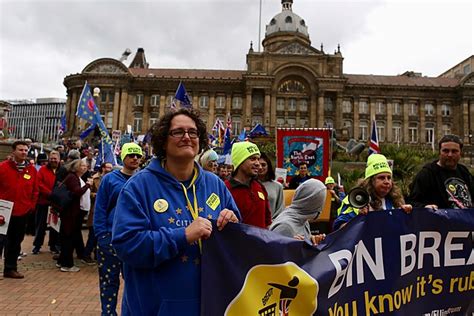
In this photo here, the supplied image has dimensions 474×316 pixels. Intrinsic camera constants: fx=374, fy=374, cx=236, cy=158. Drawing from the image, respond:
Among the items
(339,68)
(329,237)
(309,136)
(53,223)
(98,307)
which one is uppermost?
(339,68)

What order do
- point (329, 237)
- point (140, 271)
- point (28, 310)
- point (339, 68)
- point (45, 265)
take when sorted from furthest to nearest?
point (339, 68) → point (45, 265) → point (28, 310) → point (329, 237) → point (140, 271)

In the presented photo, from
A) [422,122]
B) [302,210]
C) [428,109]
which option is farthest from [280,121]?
[302,210]

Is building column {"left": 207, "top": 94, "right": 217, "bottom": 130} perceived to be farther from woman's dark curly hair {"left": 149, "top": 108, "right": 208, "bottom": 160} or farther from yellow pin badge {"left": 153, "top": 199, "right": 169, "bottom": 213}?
yellow pin badge {"left": 153, "top": 199, "right": 169, "bottom": 213}

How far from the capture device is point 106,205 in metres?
3.94

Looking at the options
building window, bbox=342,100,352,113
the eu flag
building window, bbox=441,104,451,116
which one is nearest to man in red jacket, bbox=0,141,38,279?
the eu flag

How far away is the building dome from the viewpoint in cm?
6594

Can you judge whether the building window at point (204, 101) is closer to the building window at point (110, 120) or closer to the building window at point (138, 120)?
the building window at point (138, 120)

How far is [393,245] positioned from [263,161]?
209cm

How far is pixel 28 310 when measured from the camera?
4.69m

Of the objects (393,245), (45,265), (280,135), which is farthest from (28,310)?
(280,135)

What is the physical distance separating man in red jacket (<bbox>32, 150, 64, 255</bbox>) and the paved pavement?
891 millimetres

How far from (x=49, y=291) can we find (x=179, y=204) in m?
4.48

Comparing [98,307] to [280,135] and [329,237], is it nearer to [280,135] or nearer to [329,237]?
[329,237]

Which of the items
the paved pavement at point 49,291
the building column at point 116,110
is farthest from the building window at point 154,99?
the paved pavement at point 49,291
